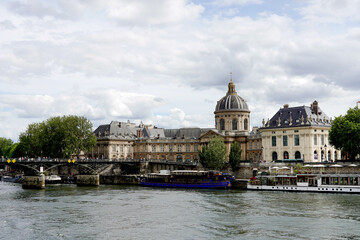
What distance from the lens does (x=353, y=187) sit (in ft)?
241

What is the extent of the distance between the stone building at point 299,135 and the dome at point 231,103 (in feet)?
67.5

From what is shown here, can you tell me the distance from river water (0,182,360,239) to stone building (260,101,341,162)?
36.7 m

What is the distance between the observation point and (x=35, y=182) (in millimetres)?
90875

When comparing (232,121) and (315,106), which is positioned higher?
(315,106)

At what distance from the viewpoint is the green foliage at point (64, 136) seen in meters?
112

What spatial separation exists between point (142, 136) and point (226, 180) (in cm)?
6475

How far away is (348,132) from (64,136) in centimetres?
6186

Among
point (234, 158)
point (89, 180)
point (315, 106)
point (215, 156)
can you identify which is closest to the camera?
point (89, 180)

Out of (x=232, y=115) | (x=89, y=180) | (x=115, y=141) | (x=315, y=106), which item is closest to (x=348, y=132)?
(x=315, y=106)

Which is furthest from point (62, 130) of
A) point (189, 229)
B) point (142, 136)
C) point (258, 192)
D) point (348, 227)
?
point (348, 227)

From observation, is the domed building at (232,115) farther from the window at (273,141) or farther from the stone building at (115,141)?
the stone building at (115,141)

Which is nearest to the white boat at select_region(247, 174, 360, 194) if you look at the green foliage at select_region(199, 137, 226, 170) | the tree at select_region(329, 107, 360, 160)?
the tree at select_region(329, 107, 360, 160)

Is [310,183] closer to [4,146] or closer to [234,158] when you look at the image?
[234,158]

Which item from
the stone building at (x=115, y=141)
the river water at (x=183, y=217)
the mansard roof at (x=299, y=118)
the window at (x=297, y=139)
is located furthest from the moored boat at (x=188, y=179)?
the stone building at (x=115, y=141)
